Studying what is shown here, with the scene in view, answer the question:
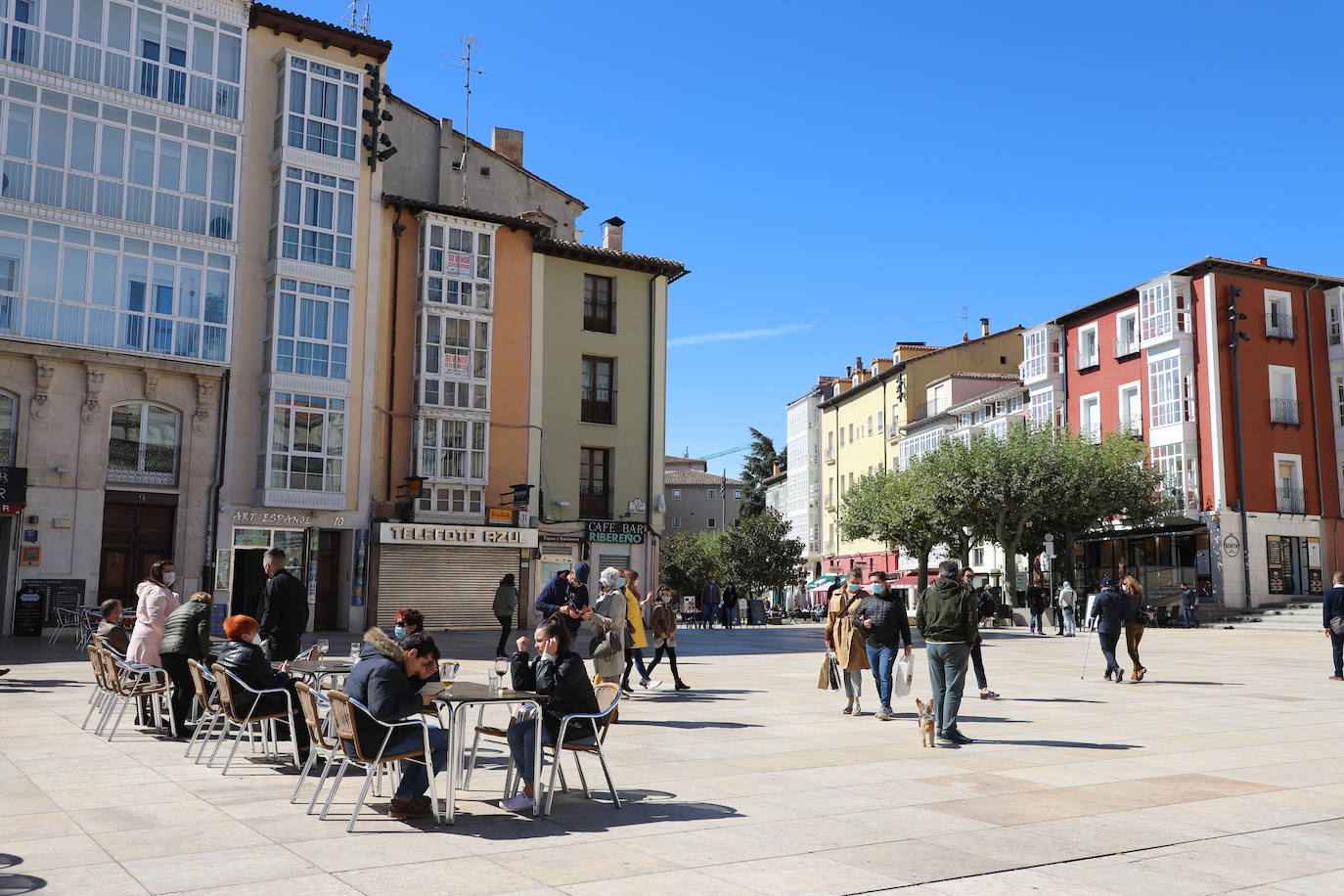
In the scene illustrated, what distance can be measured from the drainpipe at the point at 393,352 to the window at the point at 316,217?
6.97ft

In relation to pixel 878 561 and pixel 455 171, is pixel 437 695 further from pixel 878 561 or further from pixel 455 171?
pixel 878 561

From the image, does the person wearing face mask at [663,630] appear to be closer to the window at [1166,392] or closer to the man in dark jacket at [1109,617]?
the man in dark jacket at [1109,617]

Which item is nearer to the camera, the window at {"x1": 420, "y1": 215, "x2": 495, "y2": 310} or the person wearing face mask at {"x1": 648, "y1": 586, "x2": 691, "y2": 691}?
the person wearing face mask at {"x1": 648, "y1": 586, "x2": 691, "y2": 691}

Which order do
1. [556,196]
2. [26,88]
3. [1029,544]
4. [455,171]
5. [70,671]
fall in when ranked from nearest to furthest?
[70,671] → [26,88] → [455,171] → [556,196] → [1029,544]

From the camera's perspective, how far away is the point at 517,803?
7402mm

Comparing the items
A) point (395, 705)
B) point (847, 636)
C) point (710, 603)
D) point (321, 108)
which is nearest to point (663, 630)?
point (847, 636)

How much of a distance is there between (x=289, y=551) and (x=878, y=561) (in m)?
45.0

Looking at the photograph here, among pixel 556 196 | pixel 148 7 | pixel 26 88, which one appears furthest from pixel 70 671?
pixel 556 196

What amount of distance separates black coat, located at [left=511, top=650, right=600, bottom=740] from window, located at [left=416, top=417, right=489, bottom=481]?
27.1 metres

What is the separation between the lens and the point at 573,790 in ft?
26.8

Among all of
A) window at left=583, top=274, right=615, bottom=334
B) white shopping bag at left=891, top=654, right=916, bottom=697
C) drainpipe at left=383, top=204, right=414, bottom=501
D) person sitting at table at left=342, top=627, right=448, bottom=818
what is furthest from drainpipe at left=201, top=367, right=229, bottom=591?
person sitting at table at left=342, top=627, right=448, bottom=818

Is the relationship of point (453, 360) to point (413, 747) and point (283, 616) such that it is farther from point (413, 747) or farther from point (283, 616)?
point (413, 747)

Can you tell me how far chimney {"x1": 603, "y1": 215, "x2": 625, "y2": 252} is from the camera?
139 ft

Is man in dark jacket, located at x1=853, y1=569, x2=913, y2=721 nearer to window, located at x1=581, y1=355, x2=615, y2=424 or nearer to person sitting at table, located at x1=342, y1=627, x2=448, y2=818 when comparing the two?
person sitting at table, located at x1=342, y1=627, x2=448, y2=818
